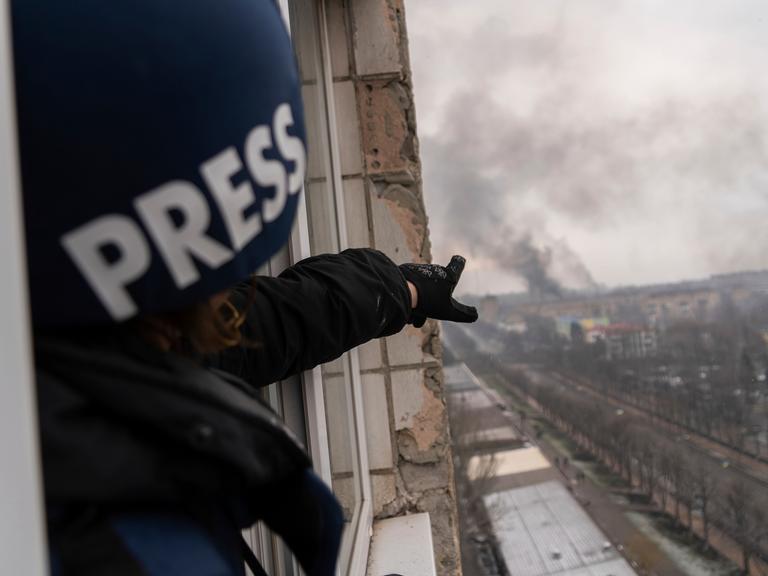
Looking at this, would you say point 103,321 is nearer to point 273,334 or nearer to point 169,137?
point 169,137

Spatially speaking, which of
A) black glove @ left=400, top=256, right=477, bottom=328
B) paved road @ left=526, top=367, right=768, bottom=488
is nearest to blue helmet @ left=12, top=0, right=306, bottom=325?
black glove @ left=400, top=256, right=477, bottom=328

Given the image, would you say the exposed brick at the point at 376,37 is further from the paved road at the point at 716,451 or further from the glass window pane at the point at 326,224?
the paved road at the point at 716,451

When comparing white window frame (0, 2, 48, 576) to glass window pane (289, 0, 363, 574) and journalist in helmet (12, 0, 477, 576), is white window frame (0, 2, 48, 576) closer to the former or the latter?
journalist in helmet (12, 0, 477, 576)

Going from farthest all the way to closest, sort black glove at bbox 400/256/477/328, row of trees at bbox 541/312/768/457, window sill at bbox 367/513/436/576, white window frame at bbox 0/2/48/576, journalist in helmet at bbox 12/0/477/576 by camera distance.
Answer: row of trees at bbox 541/312/768/457 → window sill at bbox 367/513/436/576 → black glove at bbox 400/256/477/328 → journalist in helmet at bbox 12/0/477/576 → white window frame at bbox 0/2/48/576

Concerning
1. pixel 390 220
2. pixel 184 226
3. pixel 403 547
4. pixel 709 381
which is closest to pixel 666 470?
pixel 709 381

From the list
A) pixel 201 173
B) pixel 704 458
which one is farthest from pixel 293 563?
pixel 704 458

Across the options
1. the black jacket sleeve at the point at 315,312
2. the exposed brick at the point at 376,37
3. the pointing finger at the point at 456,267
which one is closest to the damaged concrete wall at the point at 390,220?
the exposed brick at the point at 376,37
